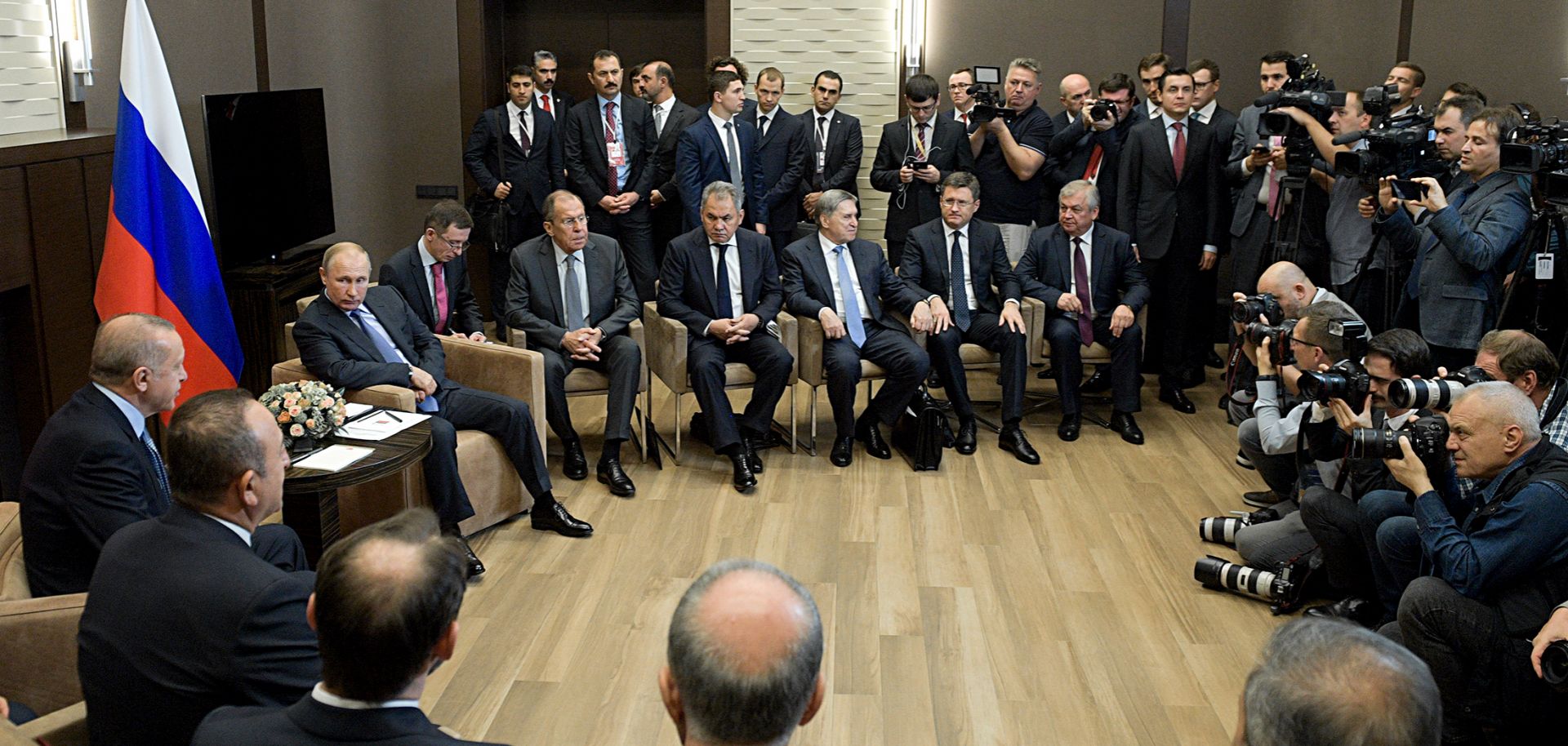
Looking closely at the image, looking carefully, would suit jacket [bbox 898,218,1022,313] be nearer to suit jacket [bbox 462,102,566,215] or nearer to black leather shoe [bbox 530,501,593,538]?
black leather shoe [bbox 530,501,593,538]

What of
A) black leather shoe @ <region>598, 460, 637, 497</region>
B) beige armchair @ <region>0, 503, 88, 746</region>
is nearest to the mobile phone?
black leather shoe @ <region>598, 460, 637, 497</region>

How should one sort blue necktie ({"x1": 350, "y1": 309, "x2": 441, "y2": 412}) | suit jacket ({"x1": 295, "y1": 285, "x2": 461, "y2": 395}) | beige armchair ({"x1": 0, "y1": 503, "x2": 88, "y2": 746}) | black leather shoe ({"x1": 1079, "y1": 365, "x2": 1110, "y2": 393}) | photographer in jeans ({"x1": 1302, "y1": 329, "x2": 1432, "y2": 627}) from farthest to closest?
black leather shoe ({"x1": 1079, "y1": 365, "x2": 1110, "y2": 393}) → blue necktie ({"x1": 350, "y1": 309, "x2": 441, "y2": 412}) → suit jacket ({"x1": 295, "y1": 285, "x2": 461, "y2": 395}) → photographer in jeans ({"x1": 1302, "y1": 329, "x2": 1432, "y2": 627}) → beige armchair ({"x1": 0, "y1": 503, "x2": 88, "y2": 746})

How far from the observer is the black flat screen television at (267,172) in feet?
19.4

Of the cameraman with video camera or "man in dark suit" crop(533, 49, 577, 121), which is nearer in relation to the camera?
the cameraman with video camera

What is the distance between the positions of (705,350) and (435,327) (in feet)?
3.79

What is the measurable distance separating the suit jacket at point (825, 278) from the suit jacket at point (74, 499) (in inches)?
133

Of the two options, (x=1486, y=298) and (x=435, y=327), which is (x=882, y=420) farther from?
(x=1486, y=298)

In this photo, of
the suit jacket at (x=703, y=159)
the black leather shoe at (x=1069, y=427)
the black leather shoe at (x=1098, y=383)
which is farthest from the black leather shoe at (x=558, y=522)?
the black leather shoe at (x=1098, y=383)

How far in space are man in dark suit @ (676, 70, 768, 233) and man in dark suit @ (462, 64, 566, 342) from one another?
0.95m

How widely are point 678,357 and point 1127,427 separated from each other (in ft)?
7.18

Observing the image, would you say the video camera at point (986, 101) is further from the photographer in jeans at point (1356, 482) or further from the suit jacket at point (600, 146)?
the photographer in jeans at point (1356, 482)

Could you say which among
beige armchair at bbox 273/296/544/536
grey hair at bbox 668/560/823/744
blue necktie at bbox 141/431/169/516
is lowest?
beige armchair at bbox 273/296/544/536

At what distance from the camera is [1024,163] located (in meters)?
6.98

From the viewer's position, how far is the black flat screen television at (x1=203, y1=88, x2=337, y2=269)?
5.92 m
